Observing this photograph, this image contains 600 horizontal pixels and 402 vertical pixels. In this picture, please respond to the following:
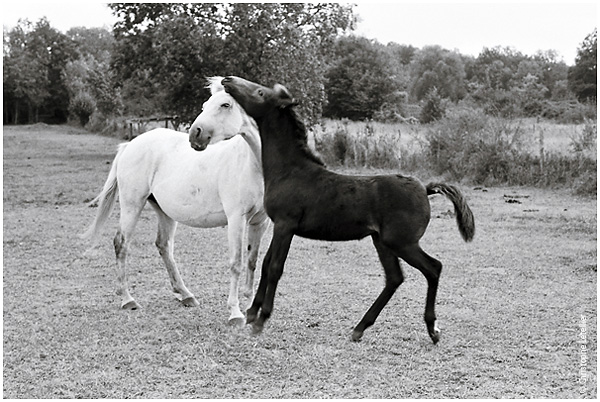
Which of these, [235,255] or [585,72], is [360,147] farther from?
[585,72]

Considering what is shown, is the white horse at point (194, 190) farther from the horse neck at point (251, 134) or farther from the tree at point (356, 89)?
the tree at point (356, 89)

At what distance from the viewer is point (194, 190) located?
237 inches

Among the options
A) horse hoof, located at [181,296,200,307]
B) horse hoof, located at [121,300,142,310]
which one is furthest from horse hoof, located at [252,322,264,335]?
horse hoof, located at [121,300,142,310]

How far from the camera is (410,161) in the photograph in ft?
59.8

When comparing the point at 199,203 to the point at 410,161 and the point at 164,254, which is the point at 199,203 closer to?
the point at 164,254

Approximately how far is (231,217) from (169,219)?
1.44 m

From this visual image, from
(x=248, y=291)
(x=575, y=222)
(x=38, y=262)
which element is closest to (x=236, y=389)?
(x=248, y=291)

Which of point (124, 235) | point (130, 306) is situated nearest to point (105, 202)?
point (124, 235)

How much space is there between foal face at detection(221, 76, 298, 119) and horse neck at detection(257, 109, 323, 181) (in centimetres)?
10

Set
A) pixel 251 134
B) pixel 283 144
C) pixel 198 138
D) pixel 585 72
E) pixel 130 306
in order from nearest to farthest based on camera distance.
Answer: pixel 283 144 → pixel 198 138 → pixel 251 134 → pixel 130 306 → pixel 585 72

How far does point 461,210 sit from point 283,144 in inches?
47.2

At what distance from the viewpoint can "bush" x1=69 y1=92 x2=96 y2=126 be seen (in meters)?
57.1

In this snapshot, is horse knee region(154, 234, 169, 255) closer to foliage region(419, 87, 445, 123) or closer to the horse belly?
the horse belly

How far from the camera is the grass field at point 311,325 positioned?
4.48 metres
